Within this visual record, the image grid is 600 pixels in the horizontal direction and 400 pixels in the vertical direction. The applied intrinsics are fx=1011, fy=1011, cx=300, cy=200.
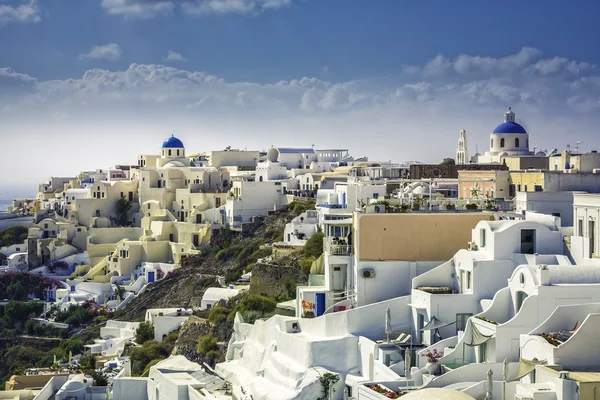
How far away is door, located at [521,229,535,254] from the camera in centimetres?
2280

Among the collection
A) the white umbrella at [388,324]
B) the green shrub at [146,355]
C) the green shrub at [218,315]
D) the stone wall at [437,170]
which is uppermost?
the stone wall at [437,170]

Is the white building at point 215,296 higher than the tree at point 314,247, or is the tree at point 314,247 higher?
the tree at point 314,247

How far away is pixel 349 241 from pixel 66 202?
1735 inches

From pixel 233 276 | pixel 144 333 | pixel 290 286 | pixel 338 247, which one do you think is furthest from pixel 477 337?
pixel 233 276

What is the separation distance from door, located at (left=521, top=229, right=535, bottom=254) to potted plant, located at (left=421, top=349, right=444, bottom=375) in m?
3.39

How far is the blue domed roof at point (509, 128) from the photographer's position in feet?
169

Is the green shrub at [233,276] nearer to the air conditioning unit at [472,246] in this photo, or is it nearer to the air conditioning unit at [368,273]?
the air conditioning unit at [368,273]

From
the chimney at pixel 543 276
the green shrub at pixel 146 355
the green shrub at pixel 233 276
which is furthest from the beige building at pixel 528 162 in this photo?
the chimney at pixel 543 276

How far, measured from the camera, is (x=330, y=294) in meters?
26.9

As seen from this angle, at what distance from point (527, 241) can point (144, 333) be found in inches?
803

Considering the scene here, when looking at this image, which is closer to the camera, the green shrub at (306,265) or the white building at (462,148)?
the green shrub at (306,265)

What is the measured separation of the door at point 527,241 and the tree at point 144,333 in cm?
1996

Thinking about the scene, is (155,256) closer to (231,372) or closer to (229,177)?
(229,177)

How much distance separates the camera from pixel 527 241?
2284 cm
